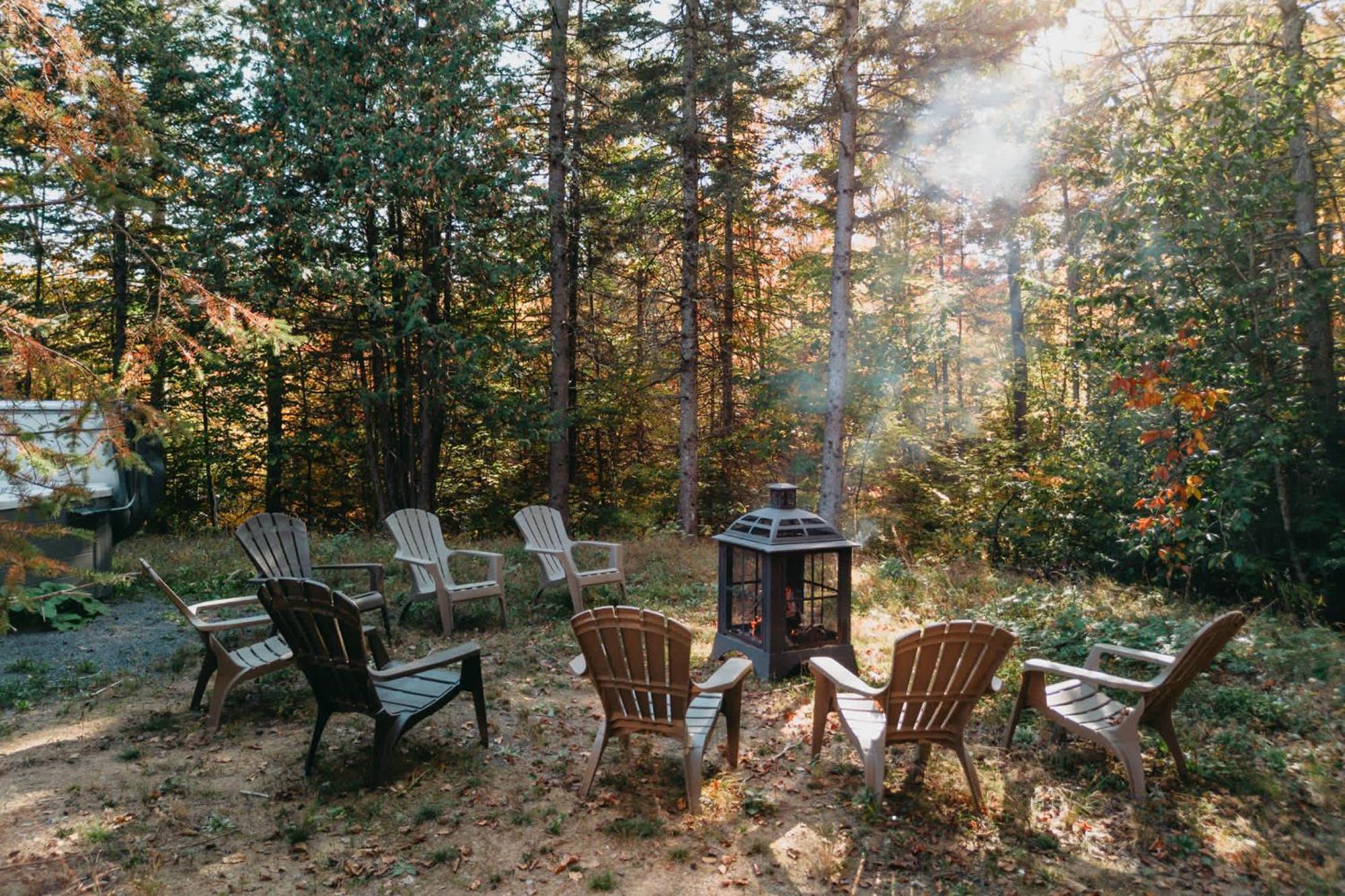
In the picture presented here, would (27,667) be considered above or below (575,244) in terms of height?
below

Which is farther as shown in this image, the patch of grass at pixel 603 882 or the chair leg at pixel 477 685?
the chair leg at pixel 477 685

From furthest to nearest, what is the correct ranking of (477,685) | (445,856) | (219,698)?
(219,698) → (477,685) → (445,856)

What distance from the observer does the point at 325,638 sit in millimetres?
3457

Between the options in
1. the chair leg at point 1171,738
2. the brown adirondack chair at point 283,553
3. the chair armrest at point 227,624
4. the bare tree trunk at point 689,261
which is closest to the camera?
the chair leg at point 1171,738

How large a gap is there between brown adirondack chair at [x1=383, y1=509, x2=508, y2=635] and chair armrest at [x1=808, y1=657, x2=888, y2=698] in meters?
3.19

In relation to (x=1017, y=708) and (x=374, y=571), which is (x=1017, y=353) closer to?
(x=1017, y=708)

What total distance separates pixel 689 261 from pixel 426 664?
7829 mm

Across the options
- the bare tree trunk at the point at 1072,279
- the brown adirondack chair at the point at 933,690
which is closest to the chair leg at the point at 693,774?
the brown adirondack chair at the point at 933,690

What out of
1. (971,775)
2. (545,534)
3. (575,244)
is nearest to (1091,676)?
(971,775)

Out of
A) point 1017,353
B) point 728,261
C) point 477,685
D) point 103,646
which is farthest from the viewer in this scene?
point 1017,353

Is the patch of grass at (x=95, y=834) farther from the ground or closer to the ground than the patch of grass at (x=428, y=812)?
farther from the ground

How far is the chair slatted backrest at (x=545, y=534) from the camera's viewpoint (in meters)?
6.82

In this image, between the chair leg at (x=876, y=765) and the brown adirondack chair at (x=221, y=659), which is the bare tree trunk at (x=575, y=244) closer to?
the brown adirondack chair at (x=221, y=659)

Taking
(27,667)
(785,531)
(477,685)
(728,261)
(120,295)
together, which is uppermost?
(728,261)
